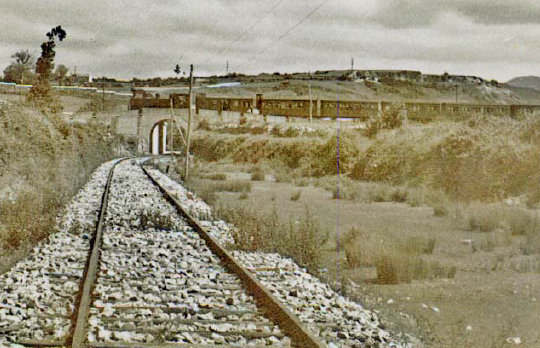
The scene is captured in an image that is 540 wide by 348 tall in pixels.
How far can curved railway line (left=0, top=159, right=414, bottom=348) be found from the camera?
5.80 meters

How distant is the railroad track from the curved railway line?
0.04 ft

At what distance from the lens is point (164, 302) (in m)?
7.15

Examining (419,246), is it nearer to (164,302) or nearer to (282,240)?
(282,240)

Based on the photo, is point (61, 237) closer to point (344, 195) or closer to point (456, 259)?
point (456, 259)

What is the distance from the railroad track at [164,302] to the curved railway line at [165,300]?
12 millimetres

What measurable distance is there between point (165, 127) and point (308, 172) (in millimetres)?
49279

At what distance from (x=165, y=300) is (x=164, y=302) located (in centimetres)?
8

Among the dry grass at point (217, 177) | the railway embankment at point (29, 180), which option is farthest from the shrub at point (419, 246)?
the dry grass at point (217, 177)

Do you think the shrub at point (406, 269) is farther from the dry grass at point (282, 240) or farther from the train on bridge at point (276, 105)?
the train on bridge at point (276, 105)

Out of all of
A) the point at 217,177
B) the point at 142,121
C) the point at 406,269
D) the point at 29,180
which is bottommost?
the point at 217,177

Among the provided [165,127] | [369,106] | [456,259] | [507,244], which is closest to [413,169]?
[507,244]

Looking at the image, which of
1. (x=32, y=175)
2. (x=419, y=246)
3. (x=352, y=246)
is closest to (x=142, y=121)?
(x=32, y=175)

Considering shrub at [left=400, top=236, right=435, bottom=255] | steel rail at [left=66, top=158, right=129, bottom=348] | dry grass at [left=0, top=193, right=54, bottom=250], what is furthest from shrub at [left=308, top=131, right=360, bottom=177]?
steel rail at [left=66, top=158, right=129, bottom=348]

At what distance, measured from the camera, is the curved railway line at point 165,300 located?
5.80 m
